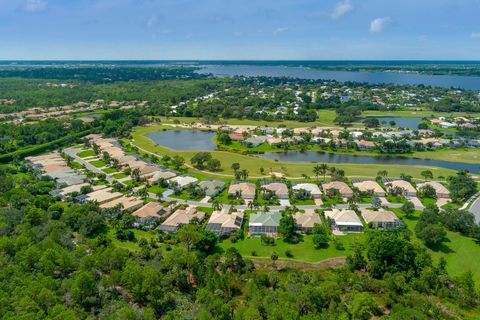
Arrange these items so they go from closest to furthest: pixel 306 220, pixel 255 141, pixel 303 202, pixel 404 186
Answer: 1. pixel 306 220
2. pixel 303 202
3. pixel 404 186
4. pixel 255 141

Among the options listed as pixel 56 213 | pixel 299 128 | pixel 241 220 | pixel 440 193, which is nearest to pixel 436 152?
pixel 440 193

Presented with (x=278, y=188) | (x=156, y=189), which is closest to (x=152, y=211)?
(x=156, y=189)

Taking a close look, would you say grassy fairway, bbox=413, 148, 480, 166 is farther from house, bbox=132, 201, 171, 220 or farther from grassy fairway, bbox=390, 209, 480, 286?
house, bbox=132, 201, 171, 220

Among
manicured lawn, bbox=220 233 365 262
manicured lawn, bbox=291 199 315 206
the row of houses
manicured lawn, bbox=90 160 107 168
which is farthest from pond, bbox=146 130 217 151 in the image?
manicured lawn, bbox=220 233 365 262

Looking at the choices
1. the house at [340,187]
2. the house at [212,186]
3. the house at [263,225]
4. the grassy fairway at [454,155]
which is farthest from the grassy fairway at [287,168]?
the house at [263,225]

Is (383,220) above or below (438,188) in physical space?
below

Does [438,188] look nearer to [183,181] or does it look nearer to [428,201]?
[428,201]
